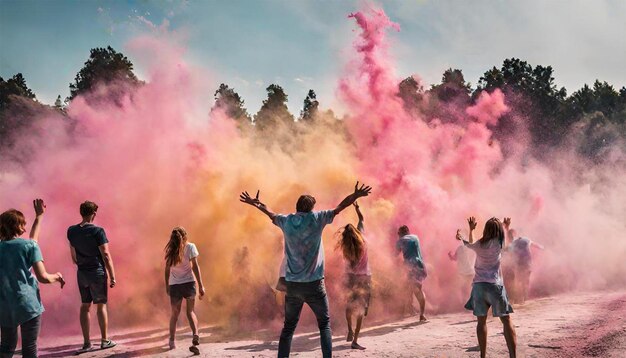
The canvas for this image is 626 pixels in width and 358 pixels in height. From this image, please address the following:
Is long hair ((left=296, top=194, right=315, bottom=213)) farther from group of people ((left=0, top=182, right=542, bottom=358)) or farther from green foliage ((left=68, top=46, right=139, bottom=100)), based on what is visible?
green foliage ((left=68, top=46, right=139, bottom=100))

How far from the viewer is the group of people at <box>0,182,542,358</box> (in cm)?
435

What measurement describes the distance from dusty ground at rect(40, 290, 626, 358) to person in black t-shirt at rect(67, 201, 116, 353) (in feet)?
2.64

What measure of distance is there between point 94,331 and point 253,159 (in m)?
Answer: 6.56

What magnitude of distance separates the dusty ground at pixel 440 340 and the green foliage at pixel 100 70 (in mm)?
26853

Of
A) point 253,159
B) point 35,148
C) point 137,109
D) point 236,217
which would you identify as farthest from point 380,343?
point 35,148

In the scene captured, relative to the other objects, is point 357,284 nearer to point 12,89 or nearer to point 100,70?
point 100,70

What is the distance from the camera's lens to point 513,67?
4478 cm

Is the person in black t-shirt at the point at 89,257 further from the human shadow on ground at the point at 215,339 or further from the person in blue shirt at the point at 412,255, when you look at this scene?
the person in blue shirt at the point at 412,255

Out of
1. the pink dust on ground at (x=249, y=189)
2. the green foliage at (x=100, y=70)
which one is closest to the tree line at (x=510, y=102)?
the green foliage at (x=100, y=70)

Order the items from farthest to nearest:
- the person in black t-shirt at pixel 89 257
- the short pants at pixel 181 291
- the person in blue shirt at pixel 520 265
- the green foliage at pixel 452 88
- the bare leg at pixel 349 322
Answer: the green foliage at pixel 452 88
the person in blue shirt at pixel 520 265
the bare leg at pixel 349 322
the short pants at pixel 181 291
the person in black t-shirt at pixel 89 257

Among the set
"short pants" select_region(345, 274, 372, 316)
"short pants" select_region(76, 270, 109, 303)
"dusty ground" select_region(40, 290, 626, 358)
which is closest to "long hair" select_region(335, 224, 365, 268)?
"short pants" select_region(345, 274, 372, 316)

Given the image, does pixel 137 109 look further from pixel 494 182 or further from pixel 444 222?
pixel 494 182

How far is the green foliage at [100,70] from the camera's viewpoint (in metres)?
31.7

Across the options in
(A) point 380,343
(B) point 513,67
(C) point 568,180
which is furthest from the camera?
(B) point 513,67
